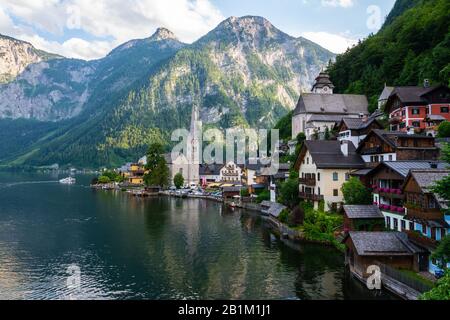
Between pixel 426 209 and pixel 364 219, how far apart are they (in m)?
12.2

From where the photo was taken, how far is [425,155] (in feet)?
157

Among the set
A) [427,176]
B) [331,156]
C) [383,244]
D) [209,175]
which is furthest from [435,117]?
[209,175]

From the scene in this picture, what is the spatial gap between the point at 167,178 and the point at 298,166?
86.8m

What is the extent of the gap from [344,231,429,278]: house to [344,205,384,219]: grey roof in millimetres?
7769

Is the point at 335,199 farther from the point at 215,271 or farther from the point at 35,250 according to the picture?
the point at 35,250

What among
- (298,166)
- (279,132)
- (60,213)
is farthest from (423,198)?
(279,132)

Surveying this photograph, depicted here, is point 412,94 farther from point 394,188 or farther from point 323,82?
point 323,82

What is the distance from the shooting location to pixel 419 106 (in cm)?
6600

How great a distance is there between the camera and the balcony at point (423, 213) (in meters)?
32.0

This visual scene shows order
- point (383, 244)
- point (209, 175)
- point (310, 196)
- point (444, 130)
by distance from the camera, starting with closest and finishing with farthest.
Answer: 1. point (383, 244)
2. point (444, 130)
3. point (310, 196)
4. point (209, 175)

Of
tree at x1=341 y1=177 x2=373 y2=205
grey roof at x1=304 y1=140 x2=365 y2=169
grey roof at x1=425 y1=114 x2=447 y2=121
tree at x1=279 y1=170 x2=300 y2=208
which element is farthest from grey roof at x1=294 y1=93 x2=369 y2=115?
tree at x1=341 y1=177 x2=373 y2=205

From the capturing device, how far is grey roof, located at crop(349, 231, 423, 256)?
34562 mm

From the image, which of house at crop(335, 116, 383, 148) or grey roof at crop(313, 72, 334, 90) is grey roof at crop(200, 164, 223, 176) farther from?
house at crop(335, 116, 383, 148)

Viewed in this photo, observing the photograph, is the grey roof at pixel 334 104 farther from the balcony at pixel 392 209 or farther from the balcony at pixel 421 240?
the balcony at pixel 421 240
